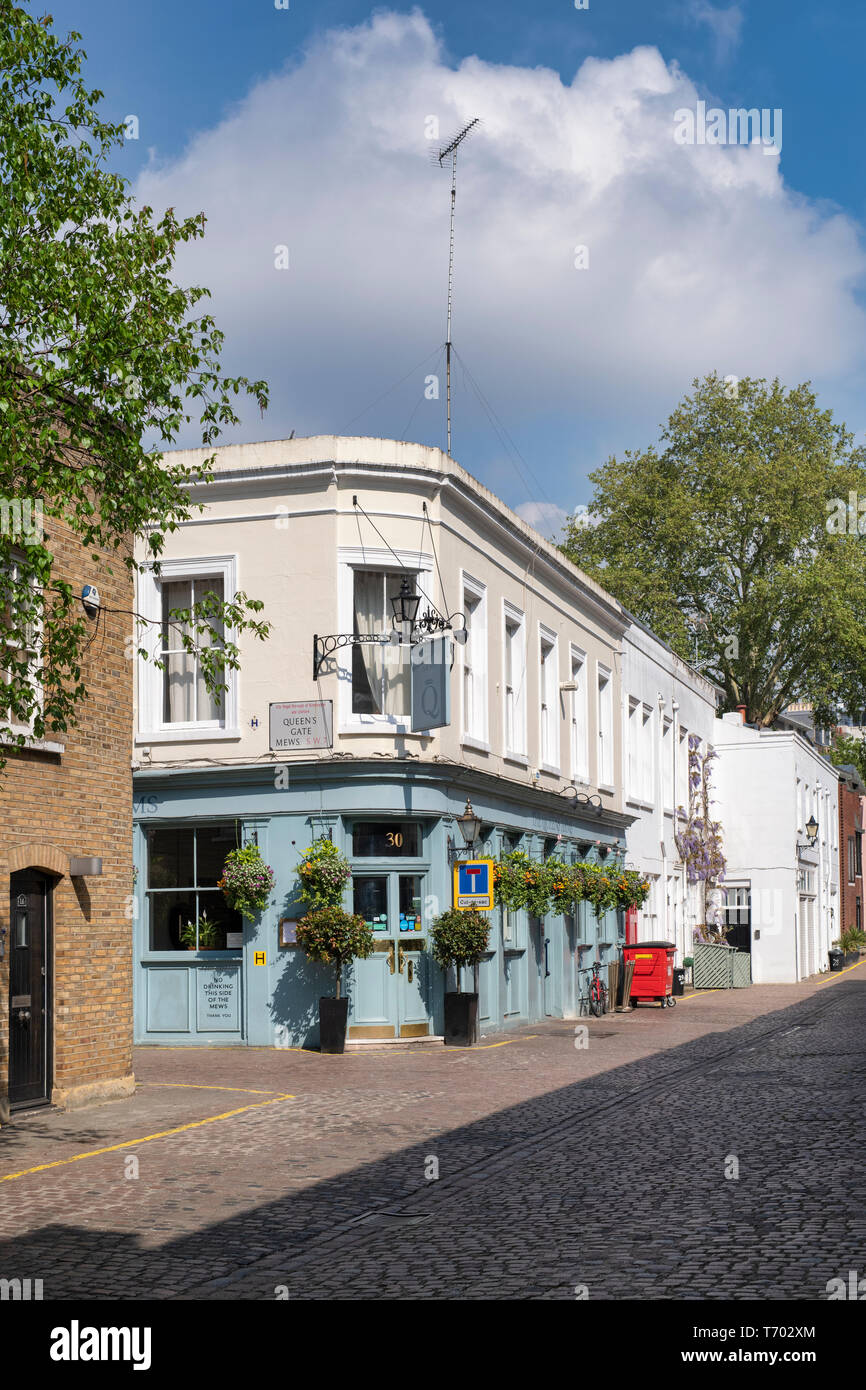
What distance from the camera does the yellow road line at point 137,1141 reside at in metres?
11.1

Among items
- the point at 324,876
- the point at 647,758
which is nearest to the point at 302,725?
the point at 324,876

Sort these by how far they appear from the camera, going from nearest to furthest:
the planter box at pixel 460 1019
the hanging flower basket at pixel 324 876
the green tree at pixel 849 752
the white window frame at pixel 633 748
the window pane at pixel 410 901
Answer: the hanging flower basket at pixel 324 876, the planter box at pixel 460 1019, the window pane at pixel 410 901, the white window frame at pixel 633 748, the green tree at pixel 849 752

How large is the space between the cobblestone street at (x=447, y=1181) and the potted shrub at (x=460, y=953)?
1.51m

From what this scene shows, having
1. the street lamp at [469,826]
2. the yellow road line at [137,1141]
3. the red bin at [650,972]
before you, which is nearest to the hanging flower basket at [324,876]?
the street lamp at [469,826]

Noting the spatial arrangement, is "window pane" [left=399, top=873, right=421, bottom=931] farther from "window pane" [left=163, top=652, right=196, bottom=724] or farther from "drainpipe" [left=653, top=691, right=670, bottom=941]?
"drainpipe" [left=653, top=691, right=670, bottom=941]

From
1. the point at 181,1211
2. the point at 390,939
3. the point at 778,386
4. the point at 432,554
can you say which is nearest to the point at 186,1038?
the point at 390,939

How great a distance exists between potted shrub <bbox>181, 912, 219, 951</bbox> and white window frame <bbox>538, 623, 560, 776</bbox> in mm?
7853

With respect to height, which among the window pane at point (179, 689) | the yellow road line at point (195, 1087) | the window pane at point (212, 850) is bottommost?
the yellow road line at point (195, 1087)

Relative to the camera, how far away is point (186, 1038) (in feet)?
67.8

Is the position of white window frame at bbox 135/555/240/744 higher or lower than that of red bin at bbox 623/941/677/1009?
higher

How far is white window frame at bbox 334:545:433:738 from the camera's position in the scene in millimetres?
20328

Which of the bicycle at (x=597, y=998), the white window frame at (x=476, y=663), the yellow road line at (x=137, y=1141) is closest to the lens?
the yellow road line at (x=137, y=1141)

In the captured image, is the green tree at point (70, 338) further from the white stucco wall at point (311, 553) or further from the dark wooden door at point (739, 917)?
the dark wooden door at point (739, 917)

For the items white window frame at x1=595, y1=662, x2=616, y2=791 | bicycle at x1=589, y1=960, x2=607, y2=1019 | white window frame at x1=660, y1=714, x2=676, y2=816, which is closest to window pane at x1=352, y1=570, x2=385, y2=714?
bicycle at x1=589, y1=960, x2=607, y2=1019
